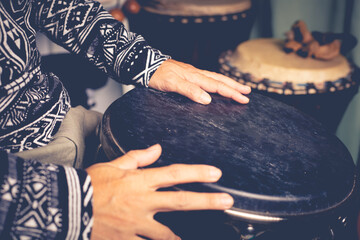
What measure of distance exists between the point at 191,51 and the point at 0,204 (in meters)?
1.33

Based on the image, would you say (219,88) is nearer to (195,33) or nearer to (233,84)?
(233,84)

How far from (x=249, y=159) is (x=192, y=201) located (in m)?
0.15

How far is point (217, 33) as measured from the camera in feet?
5.21

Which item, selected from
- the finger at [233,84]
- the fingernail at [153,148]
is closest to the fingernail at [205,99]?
the finger at [233,84]

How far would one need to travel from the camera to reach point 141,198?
49 cm

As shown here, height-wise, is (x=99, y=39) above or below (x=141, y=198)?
above

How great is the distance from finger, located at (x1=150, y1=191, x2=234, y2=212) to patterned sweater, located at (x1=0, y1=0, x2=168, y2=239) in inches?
4.5

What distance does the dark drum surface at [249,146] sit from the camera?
50 cm

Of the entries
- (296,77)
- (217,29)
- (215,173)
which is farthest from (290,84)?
(215,173)

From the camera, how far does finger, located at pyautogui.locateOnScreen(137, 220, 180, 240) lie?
50 cm

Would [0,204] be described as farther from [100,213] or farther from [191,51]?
[191,51]

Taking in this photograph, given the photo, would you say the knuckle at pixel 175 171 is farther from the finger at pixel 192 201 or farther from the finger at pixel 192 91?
the finger at pixel 192 91

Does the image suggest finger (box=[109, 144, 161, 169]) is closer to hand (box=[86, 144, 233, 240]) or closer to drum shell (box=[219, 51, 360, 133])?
hand (box=[86, 144, 233, 240])

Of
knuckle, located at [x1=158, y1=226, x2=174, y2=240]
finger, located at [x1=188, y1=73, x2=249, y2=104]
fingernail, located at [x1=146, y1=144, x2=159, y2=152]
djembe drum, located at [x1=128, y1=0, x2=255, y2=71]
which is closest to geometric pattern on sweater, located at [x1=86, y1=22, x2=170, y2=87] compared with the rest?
finger, located at [x1=188, y1=73, x2=249, y2=104]
